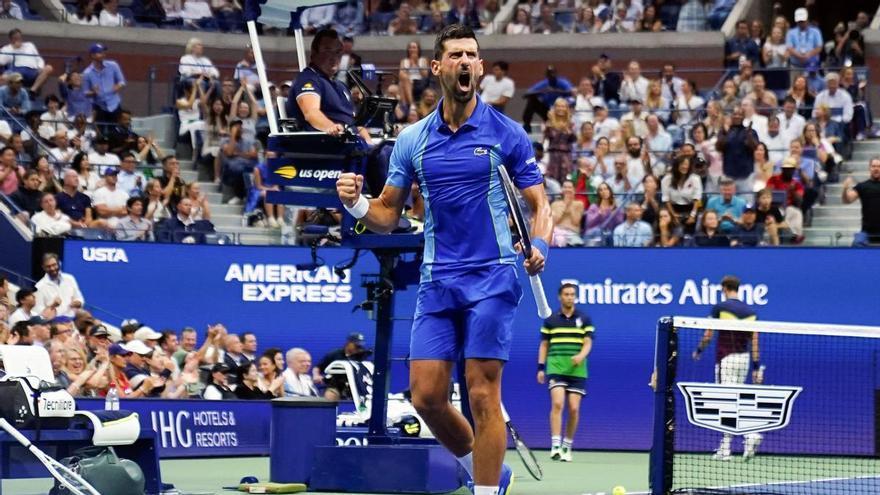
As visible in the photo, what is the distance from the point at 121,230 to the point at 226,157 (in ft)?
11.5

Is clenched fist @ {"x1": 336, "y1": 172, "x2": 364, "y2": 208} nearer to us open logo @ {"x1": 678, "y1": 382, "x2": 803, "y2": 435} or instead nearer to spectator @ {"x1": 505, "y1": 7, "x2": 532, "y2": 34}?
us open logo @ {"x1": 678, "y1": 382, "x2": 803, "y2": 435}

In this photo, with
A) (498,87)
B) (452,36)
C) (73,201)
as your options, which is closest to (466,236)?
(452,36)

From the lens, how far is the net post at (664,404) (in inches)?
414

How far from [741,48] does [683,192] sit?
593 cm

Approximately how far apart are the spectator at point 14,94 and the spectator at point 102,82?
3.55 ft

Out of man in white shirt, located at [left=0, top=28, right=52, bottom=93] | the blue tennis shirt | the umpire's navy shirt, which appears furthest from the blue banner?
the blue tennis shirt

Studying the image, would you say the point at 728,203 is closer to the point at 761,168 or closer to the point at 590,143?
the point at 761,168

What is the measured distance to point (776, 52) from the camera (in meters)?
24.2

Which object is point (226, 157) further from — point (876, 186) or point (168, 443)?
point (876, 186)

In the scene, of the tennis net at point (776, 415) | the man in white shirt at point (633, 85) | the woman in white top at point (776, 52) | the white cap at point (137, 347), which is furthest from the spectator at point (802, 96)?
the white cap at point (137, 347)

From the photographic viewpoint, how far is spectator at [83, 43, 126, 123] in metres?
23.5

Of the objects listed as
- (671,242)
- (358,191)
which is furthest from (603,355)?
(358,191)

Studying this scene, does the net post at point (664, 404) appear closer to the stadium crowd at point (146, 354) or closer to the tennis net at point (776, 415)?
the tennis net at point (776, 415)

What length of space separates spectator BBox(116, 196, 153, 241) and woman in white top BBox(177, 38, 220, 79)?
4278 mm
